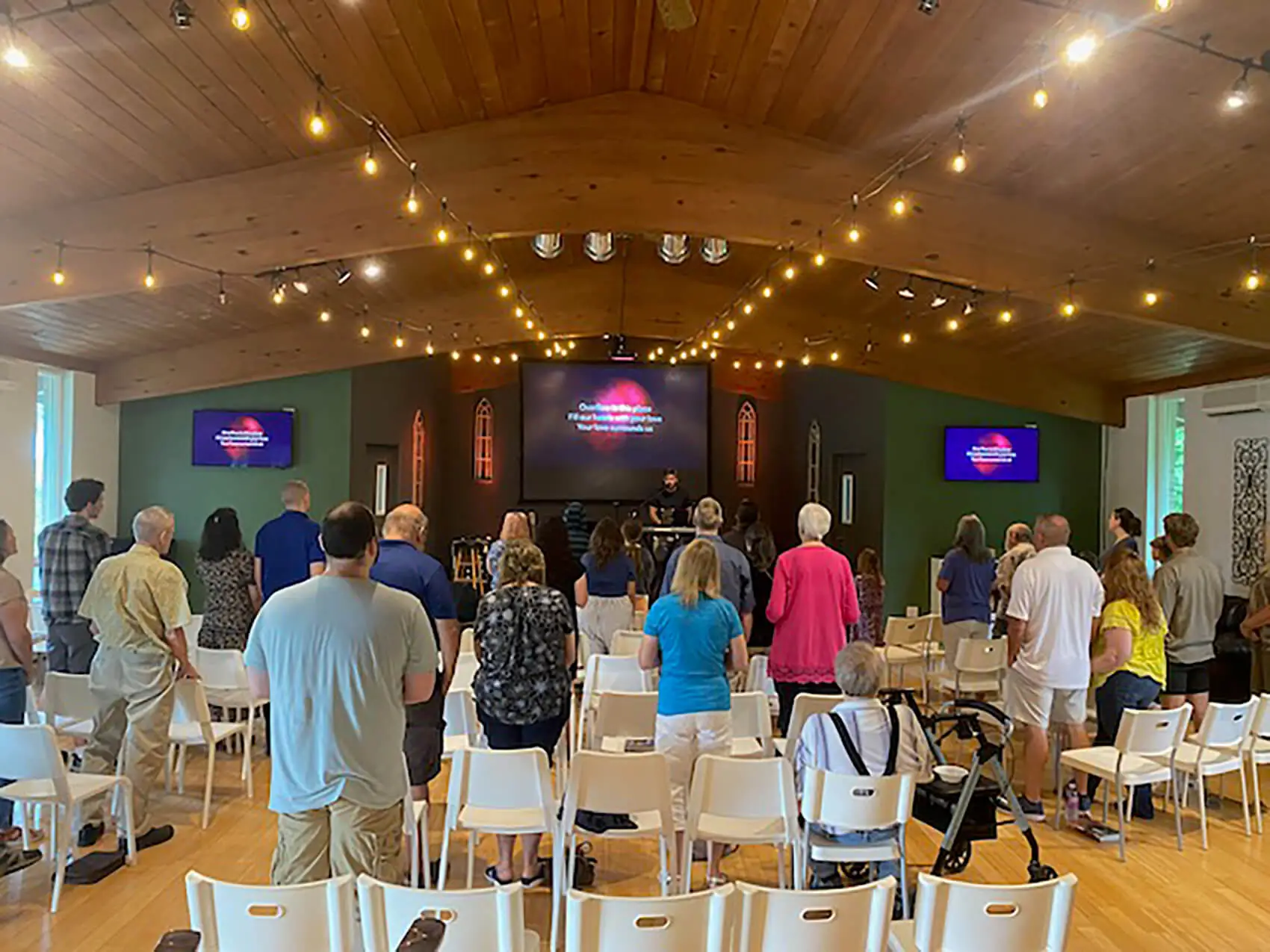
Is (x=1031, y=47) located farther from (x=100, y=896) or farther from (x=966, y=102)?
(x=100, y=896)

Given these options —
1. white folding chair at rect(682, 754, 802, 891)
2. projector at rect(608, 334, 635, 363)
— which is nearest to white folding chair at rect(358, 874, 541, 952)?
white folding chair at rect(682, 754, 802, 891)

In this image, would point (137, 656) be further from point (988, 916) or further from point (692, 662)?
point (988, 916)

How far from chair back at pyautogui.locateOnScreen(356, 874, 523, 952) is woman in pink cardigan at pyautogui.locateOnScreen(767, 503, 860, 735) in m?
2.95

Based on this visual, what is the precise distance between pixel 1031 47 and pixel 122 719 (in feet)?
16.9

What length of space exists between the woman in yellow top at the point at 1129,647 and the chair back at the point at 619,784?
277cm

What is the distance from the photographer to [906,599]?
38.6ft

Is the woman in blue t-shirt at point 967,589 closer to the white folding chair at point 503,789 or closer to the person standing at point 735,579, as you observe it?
the person standing at point 735,579

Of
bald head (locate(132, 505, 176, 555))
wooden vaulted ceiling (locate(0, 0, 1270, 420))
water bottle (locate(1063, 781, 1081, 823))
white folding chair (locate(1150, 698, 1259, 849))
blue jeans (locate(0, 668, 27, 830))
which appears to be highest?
wooden vaulted ceiling (locate(0, 0, 1270, 420))

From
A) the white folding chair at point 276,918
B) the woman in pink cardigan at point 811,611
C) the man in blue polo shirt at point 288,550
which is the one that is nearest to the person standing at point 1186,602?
the woman in pink cardigan at point 811,611

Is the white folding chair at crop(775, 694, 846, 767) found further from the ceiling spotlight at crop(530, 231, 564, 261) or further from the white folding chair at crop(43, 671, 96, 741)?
the ceiling spotlight at crop(530, 231, 564, 261)

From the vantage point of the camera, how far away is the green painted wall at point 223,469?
35.0 feet

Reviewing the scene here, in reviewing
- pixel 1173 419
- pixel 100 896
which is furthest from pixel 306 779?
pixel 1173 419

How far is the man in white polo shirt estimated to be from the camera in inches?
203

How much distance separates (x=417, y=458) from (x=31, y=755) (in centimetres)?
974
